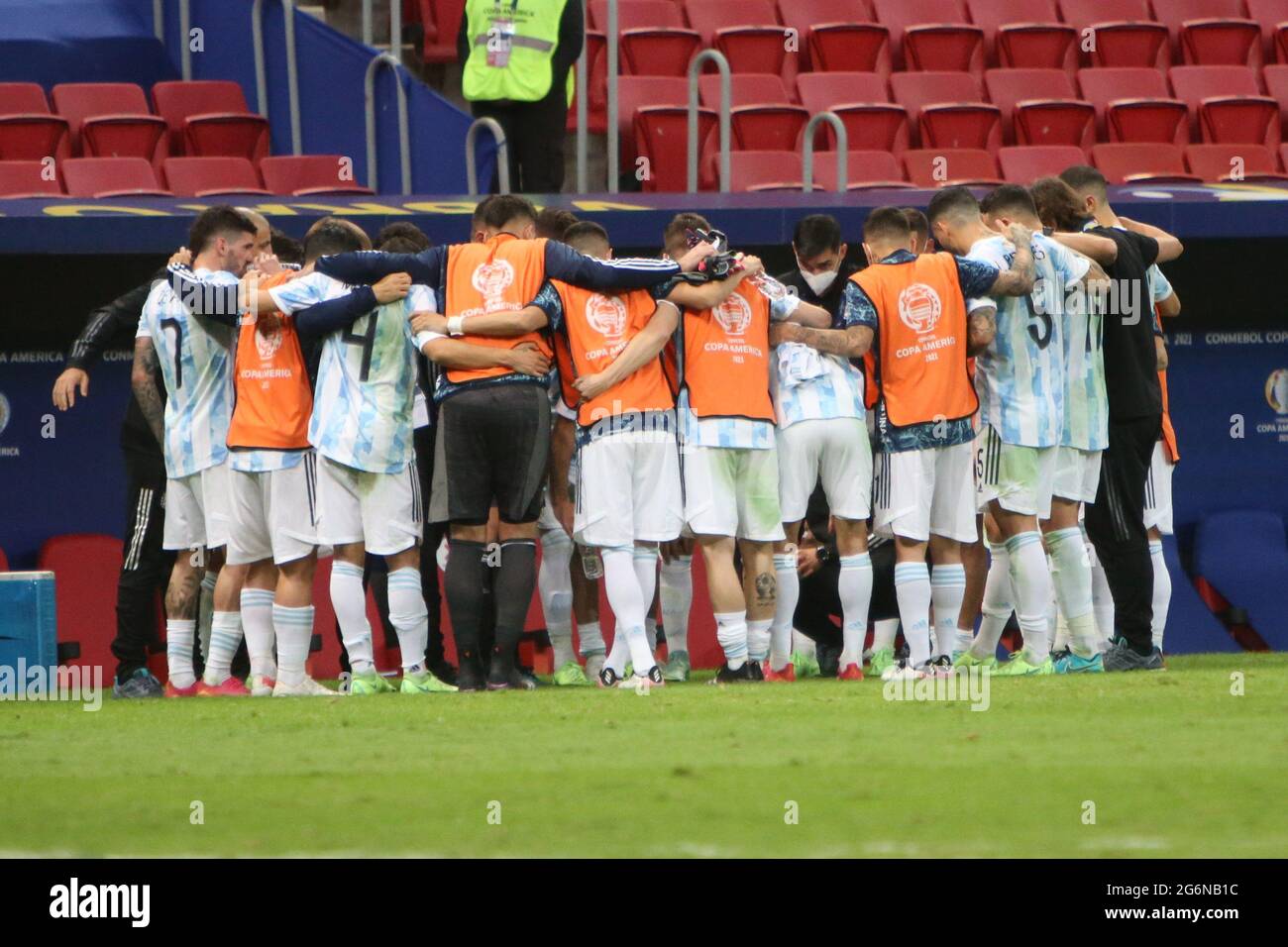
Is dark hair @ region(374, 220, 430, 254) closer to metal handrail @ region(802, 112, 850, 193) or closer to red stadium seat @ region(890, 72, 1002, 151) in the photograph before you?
metal handrail @ region(802, 112, 850, 193)

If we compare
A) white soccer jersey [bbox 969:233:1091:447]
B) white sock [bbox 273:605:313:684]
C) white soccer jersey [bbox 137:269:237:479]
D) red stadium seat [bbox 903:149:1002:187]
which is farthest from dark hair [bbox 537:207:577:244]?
red stadium seat [bbox 903:149:1002:187]

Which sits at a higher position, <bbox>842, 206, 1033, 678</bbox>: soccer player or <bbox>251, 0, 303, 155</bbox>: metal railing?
<bbox>251, 0, 303, 155</bbox>: metal railing

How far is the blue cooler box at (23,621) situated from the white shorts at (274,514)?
1185 mm

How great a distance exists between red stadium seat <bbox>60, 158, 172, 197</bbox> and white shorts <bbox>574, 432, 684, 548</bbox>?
4717 mm

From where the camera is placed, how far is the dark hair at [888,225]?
8227 millimetres

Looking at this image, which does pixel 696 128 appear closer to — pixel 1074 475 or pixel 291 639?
pixel 1074 475

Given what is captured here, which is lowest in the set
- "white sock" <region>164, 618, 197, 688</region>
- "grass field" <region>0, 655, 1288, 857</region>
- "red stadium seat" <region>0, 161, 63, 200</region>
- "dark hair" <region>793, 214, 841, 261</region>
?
"white sock" <region>164, 618, 197, 688</region>

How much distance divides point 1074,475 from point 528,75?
Answer: 4.66 m

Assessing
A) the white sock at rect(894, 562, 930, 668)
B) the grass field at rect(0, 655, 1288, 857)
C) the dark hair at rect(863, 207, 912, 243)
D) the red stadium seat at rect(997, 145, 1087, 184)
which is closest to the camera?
the grass field at rect(0, 655, 1288, 857)

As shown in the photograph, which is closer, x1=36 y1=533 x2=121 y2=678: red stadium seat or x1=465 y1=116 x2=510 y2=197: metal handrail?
x1=36 y1=533 x2=121 y2=678: red stadium seat

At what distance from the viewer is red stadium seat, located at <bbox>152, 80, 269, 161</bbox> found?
40.3ft

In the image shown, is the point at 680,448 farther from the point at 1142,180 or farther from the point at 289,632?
the point at 1142,180
